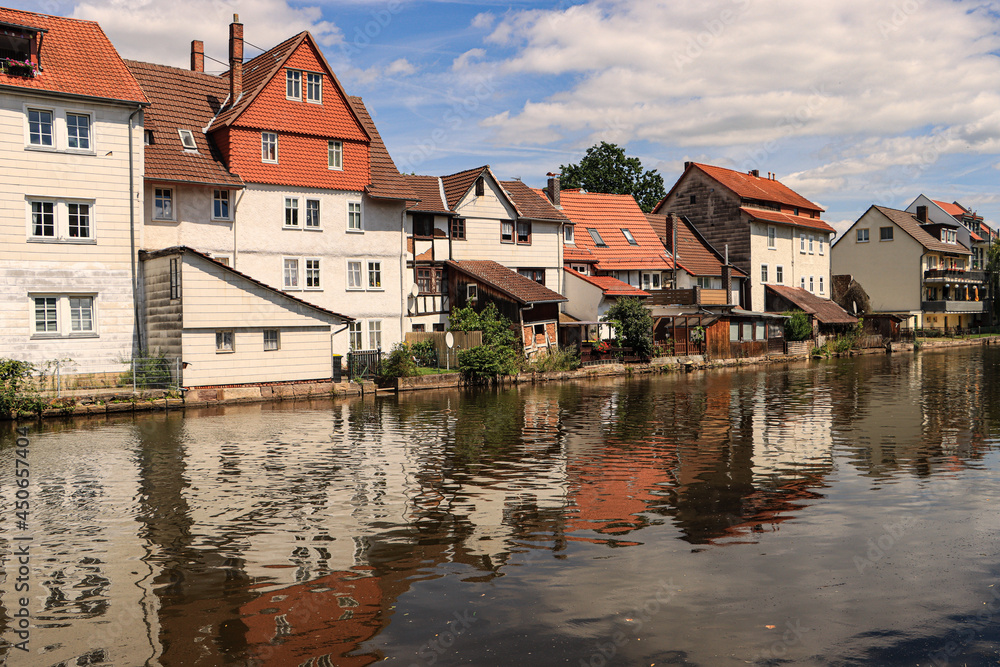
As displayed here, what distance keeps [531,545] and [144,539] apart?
18.9 feet

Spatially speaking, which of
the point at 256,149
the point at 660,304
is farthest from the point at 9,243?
the point at 660,304

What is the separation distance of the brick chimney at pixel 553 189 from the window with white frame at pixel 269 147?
2285 centimetres

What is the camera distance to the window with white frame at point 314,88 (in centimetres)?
3884

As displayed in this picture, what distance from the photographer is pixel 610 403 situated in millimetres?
30562

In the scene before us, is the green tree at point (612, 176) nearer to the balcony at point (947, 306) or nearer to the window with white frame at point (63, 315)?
the balcony at point (947, 306)

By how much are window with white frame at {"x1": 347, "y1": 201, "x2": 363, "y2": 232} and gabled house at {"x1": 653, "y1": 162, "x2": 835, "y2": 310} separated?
34.7m

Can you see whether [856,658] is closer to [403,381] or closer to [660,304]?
[403,381]

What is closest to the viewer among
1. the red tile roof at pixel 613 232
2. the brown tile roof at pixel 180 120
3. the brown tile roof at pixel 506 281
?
the brown tile roof at pixel 180 120

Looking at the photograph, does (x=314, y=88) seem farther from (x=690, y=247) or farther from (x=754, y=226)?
(x=754, y=226)

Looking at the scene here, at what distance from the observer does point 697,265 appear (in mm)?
61219

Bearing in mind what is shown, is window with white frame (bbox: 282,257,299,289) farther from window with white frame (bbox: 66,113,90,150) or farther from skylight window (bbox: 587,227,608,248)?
skylight window (bbox: 587,227,608,248)

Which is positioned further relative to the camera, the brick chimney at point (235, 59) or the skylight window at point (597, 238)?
the skylight window at point (597, 238)

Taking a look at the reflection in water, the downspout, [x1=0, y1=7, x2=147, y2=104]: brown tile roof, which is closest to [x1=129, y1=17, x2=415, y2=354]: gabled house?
the downspout

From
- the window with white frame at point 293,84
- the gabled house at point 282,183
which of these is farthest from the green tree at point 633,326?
the window with white frame at point 293,84
